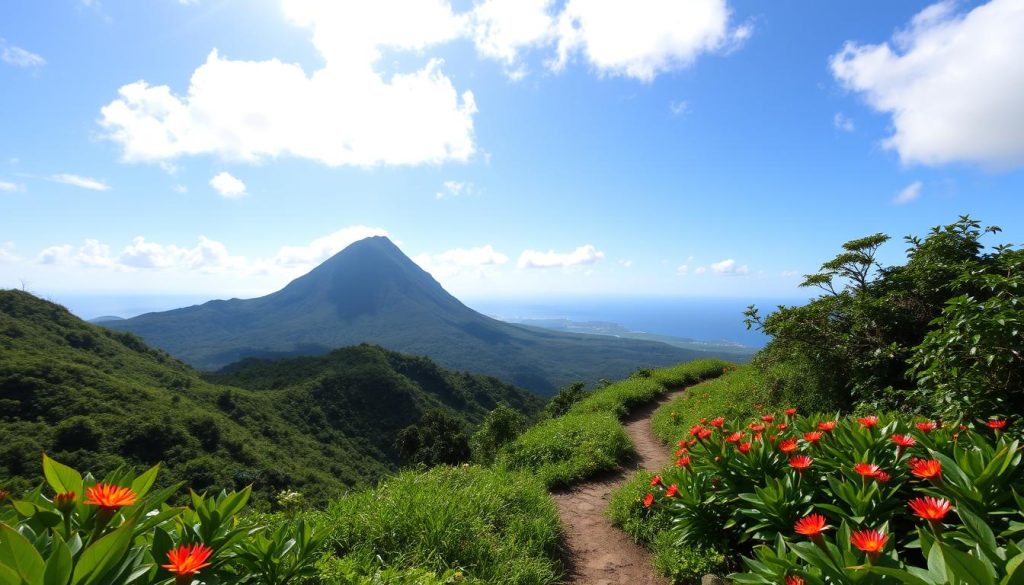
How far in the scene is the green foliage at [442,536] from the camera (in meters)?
3.24

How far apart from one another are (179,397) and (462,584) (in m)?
50.0

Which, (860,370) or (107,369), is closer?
(860,370)

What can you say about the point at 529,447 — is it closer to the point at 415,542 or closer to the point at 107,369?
the point at 415,542

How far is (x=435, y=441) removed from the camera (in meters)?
31.5

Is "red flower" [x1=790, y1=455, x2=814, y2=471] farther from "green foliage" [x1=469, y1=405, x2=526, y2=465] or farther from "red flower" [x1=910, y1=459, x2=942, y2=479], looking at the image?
"green foliage" [x1=469, y1=405, x2=526, y2=465]

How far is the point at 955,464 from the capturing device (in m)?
2.41

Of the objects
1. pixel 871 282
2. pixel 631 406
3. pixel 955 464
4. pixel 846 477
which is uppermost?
pixel 871 282

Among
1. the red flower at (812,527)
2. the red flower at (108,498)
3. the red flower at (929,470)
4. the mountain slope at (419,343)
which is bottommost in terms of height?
the mountain slope at (419,343)

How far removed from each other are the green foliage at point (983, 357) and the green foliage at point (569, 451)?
14.2 ft

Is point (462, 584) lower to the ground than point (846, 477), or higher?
lower

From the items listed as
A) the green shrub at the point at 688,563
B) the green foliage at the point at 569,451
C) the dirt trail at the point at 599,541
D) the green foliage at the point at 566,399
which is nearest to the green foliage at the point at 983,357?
the green shrub at the point at 688,563

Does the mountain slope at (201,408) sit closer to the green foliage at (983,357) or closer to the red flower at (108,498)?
the red flower at (108,498)

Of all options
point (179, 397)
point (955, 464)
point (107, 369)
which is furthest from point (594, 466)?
point (107, 369)

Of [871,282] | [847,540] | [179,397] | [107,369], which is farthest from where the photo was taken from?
[107,369]
